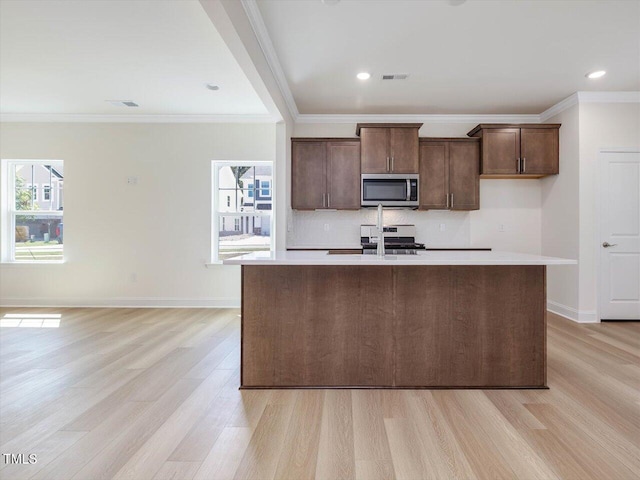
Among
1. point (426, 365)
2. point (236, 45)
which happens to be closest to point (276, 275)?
point (426, 365)

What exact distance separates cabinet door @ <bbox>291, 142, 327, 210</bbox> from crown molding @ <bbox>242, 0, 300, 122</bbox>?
0.61 meters

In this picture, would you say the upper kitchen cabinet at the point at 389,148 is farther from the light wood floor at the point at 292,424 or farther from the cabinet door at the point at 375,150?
the light wood floor at the point at 292,424

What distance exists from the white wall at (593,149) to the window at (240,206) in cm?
396

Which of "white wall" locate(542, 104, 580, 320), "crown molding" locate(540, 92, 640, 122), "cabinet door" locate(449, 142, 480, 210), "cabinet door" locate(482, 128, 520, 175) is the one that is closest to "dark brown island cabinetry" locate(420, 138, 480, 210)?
"cabinet door" locate(449, 142, 480, 210)

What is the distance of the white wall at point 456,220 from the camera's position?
4.89 meters

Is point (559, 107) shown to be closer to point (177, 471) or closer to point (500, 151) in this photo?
point (500, 151)

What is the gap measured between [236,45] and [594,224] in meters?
4.35

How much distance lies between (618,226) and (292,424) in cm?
448

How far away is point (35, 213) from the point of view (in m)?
5.03

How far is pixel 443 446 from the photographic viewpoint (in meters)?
1.73

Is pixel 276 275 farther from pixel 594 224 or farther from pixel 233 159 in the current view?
pixel 594 224

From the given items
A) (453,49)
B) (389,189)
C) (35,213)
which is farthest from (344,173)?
(35,213)

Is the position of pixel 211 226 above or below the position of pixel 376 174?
below

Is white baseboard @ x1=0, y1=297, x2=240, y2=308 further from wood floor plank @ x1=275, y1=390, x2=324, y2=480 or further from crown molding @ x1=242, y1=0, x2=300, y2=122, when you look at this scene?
wood floor plank @ x1=275, y1=390, x2=324, y2=480
